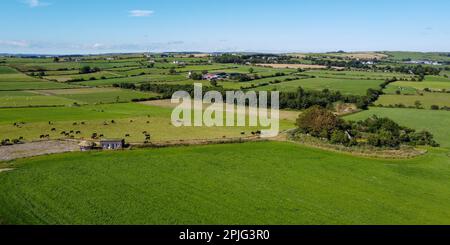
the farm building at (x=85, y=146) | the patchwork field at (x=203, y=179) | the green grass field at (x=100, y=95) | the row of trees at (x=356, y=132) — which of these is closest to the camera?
the patchwork field at (x=203, y=179)

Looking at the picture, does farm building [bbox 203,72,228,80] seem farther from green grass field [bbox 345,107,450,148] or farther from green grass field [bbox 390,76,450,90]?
green grass field [bbox 345,107,450,148]

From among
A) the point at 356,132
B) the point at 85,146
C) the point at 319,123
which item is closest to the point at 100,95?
the point at 85,146

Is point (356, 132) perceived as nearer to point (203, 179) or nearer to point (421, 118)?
point (421, 118)

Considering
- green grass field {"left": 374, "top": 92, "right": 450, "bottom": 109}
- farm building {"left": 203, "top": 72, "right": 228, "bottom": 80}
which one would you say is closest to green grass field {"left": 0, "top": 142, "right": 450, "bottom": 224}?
green grass field {"left": 374, "top": 92, "right": 450, "bottom": 109}

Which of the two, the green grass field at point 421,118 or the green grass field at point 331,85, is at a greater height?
the green grass field at point 331,85

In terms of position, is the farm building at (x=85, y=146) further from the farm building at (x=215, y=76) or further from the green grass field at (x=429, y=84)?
the green grass field at (x=429, y=84)

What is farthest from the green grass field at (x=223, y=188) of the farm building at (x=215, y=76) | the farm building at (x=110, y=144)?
the farm building at (x=215, y=76)

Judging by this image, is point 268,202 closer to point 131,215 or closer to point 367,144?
point 131,215
